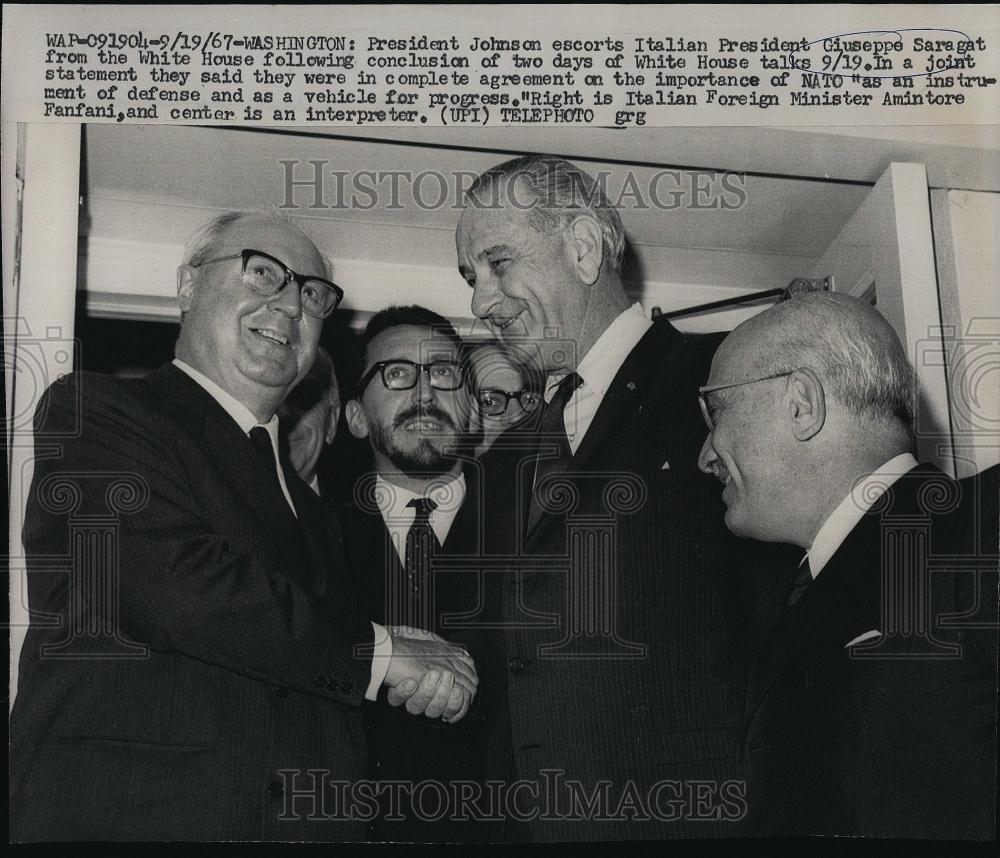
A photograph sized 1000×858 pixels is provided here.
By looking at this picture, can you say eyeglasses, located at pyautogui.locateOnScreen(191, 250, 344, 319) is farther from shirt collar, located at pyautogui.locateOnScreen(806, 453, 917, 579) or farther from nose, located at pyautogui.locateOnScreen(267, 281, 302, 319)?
shirt collar, located at pyautogui.locateOnScreen(806, 453, 917, 579)

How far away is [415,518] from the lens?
61.8 inches

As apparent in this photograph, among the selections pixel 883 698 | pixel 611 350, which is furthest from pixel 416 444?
pixel 883 698

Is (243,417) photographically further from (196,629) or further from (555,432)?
(555,432)

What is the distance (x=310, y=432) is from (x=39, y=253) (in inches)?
18.2

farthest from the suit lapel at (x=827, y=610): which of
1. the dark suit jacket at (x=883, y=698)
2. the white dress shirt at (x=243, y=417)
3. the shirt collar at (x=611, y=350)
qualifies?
the white dress shirt at (x=243, y=417)

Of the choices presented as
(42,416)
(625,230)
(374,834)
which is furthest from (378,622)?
(625,230)

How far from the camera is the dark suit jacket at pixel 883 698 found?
4.24 ft

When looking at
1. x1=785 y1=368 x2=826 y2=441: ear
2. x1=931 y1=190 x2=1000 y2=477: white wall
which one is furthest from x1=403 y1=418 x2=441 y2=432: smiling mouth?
x1=931 y1=190 x2=1000 y2=477: white wall

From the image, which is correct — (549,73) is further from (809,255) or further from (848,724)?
(848,724)

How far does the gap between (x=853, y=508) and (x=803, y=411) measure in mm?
135

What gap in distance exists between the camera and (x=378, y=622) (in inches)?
58.5

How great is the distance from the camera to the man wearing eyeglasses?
1339 millimetres

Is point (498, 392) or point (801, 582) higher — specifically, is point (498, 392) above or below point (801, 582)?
above

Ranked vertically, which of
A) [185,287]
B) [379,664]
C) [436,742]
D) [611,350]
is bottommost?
[436,742]
